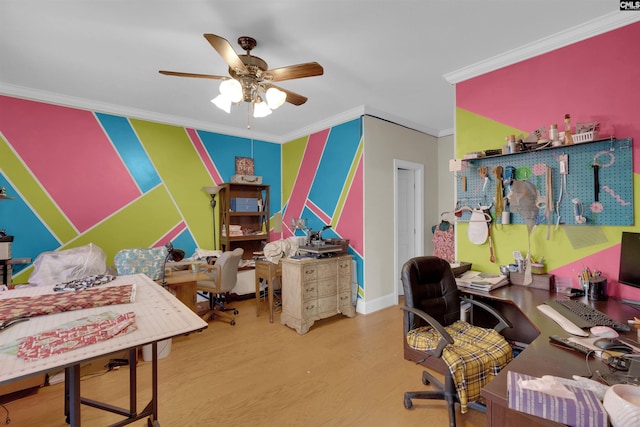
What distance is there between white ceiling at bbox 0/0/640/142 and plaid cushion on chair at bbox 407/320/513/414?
2.25m

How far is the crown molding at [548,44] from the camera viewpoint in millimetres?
2020

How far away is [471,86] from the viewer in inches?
110

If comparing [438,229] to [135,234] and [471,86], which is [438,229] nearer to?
[471,86]

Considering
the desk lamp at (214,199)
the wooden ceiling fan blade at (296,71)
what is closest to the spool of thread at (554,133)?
the wooden ceiling fan blade at (296,71)

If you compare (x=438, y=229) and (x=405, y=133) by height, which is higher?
(x=405, y=133)

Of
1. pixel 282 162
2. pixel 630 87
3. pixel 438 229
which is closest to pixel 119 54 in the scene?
pixel 282 162

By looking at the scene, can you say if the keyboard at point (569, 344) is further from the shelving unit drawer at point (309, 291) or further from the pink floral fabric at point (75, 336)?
the shelving unit drawer at point (309, 291)

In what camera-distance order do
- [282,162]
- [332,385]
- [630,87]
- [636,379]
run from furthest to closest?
1. [282,162]
2. [332,385]
3. [630,87]
4. [636,379]

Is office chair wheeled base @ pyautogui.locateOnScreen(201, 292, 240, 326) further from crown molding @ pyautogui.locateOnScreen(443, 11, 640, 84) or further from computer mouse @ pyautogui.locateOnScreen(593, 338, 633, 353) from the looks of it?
crown molding @ pyautogui.locateOnScreen(443, 11, 640, 84)

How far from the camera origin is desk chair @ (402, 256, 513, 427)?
5.60ft

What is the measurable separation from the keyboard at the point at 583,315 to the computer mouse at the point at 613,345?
21 centimetres

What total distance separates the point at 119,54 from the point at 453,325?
11.7 feet

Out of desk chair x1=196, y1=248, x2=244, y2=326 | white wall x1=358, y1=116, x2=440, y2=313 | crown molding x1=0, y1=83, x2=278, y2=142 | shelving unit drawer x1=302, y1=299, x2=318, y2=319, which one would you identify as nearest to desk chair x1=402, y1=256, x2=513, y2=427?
shelving unit drawer x1=302, y1=299, x2=318, y2=319

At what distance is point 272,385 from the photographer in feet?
7.77
